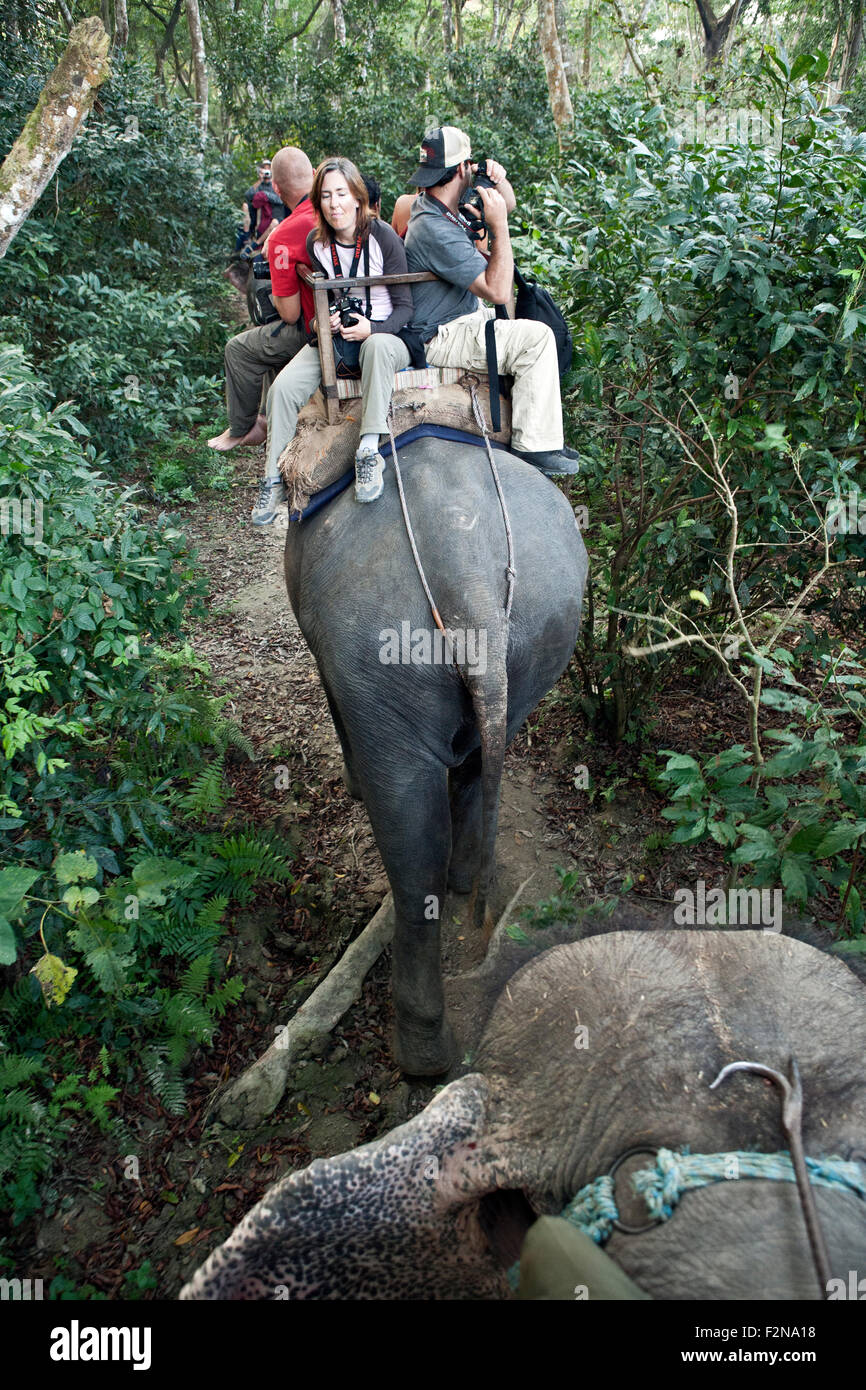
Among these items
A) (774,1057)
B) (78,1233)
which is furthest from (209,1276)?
(78,1233)

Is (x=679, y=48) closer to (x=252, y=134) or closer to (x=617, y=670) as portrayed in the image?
(x=252, y=134)

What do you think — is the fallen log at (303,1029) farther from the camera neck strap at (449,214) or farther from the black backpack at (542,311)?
the camera neck strap at (449,214)

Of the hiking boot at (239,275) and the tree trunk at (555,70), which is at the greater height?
the tree trunk at (555,70)

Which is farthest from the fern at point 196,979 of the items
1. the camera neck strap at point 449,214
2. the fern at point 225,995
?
the camera neck strap at point 449,214

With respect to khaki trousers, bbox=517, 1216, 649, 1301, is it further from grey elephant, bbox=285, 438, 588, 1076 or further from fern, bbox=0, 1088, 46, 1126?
fern, bbox=0, 1088, 46, 1126

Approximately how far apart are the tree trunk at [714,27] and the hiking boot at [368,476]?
16.3 metres

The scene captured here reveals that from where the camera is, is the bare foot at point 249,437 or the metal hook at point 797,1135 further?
the bare foot at point 249,437

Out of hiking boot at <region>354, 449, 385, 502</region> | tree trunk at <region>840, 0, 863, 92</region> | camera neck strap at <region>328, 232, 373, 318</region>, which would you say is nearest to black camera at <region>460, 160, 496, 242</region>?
camera neck strap at <region>328, 232, 373, 318</region>

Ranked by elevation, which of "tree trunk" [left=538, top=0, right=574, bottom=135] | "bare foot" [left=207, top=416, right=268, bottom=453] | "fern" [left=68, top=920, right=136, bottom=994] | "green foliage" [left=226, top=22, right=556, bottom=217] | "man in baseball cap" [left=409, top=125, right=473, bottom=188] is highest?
"green foliage" [left=226, top=22, right=556, bottom=217]

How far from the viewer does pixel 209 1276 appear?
134 cm

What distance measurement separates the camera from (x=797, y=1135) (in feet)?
3.92

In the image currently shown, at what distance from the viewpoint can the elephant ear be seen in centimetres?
137

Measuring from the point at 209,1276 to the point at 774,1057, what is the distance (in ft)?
3.19

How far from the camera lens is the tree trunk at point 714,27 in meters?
15.0
